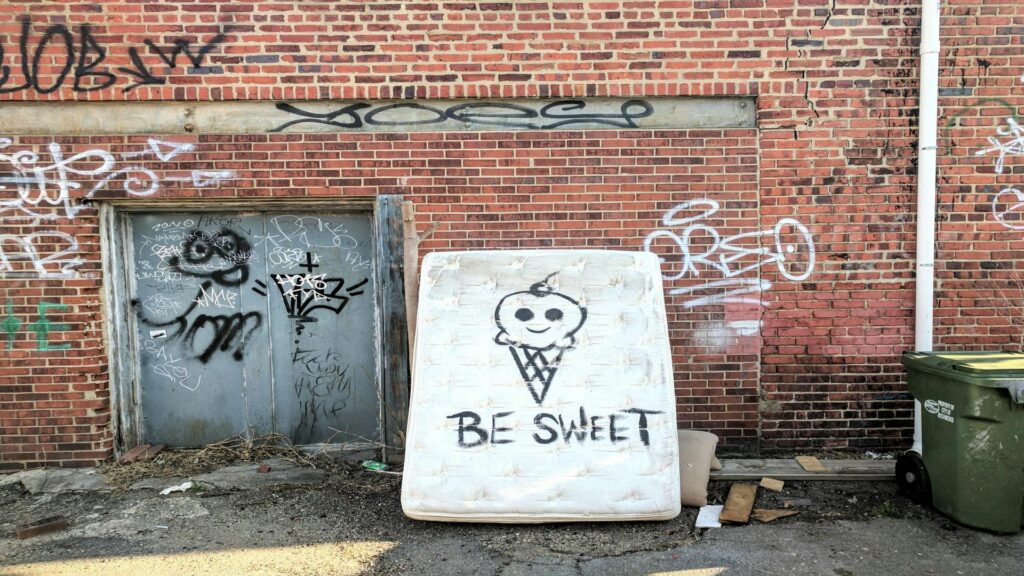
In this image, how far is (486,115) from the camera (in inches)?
201

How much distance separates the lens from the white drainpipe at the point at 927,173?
4.93 m

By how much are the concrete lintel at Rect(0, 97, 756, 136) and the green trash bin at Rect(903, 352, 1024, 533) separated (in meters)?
2.30

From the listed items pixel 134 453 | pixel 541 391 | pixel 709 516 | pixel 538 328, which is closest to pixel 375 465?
pixel 541 391

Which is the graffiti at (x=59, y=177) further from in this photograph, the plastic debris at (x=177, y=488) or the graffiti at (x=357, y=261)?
the plastic debris at (x=177, y=488)

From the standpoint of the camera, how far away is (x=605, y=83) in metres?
5.05

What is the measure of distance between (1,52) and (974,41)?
7.09 metres

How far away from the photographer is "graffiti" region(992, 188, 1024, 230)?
200 inches

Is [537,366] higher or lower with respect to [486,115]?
lower

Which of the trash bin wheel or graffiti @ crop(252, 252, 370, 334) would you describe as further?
graffiti @ crop(252, 252, 370, 334)

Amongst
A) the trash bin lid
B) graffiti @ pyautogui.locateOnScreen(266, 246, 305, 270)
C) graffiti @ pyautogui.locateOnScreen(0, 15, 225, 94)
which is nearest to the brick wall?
graffiti @ pyautogui.locateOnScreen(0, 15, 225, 94)

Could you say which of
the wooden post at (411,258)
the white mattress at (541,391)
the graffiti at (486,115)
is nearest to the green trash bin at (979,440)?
the white mattress at (541,391)

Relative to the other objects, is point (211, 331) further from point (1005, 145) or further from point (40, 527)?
point (1005, 145)

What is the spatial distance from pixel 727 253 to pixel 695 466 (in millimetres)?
1645

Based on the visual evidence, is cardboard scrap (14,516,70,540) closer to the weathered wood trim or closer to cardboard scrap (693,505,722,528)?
the weathered wood trim
